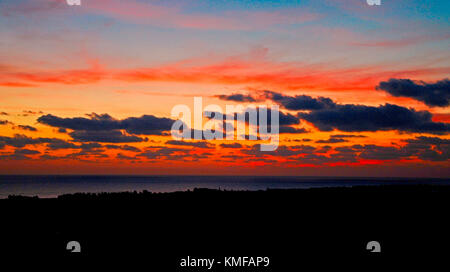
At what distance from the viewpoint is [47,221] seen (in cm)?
2369

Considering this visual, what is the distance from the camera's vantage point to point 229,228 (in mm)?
21906

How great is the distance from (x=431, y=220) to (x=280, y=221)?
7.70m

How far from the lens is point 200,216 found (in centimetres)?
2523

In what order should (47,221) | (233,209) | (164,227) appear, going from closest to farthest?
1. (164,227)
2. (47,221)
3. (233,209)

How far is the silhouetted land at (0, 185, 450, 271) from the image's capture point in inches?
696

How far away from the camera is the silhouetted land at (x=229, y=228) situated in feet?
58.0
